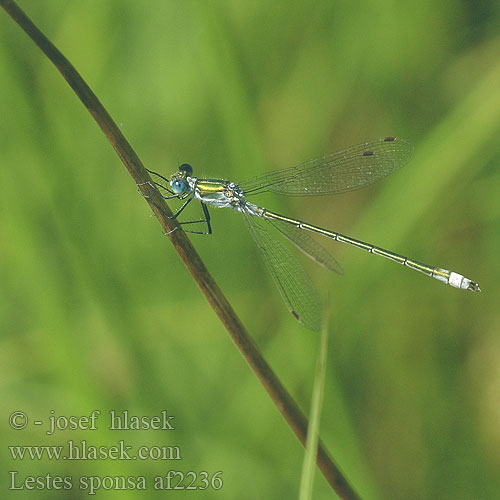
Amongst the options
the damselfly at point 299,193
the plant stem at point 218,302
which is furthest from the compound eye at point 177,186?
the plant stem at point 218,302

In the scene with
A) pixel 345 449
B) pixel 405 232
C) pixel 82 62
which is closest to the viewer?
pixel 345 449

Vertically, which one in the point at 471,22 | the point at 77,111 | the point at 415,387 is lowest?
the point at 415,387

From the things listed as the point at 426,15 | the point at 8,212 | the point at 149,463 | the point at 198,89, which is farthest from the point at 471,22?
the point at 149,463

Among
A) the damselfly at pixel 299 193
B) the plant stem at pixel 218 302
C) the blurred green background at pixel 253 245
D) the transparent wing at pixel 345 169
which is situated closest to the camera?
the plant stem at pixel 218 302

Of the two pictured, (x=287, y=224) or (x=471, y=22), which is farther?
(x=471, y=22)

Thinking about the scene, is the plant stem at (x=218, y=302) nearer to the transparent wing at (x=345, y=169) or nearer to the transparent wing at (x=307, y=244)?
the transparent wing at (x=307, y=244)

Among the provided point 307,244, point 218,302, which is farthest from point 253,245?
point 218,302

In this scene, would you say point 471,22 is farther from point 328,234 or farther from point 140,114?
point 140,114

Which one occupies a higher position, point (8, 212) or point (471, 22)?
point (471, 22)
